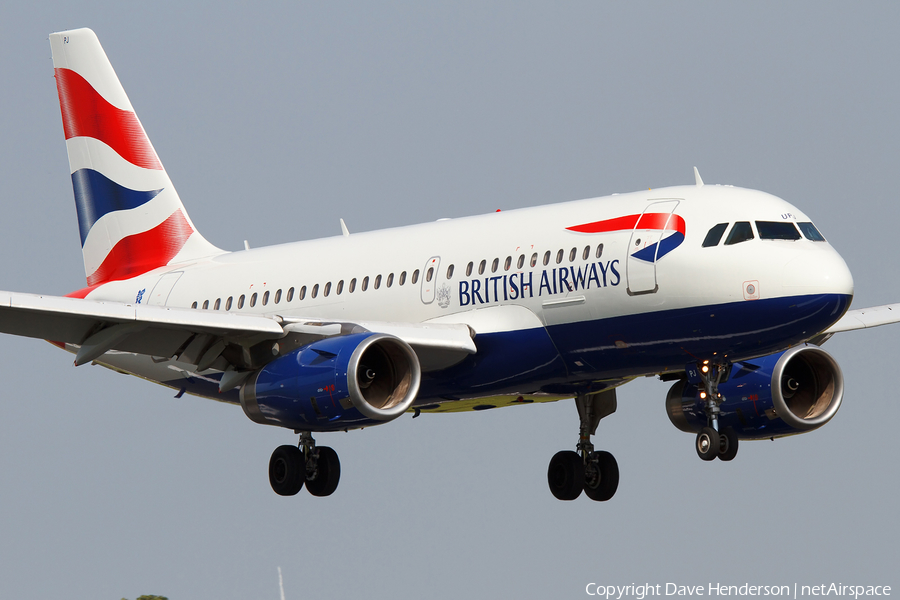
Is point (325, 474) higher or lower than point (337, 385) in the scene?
lower

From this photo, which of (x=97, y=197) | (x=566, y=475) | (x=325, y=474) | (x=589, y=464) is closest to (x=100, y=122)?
(x=97, y=197)

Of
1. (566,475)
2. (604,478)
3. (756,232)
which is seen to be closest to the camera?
(756,232)

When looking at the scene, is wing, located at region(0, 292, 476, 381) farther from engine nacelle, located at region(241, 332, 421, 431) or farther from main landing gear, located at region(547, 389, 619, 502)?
main landing gear, located at region(547, 389, 619, 502)

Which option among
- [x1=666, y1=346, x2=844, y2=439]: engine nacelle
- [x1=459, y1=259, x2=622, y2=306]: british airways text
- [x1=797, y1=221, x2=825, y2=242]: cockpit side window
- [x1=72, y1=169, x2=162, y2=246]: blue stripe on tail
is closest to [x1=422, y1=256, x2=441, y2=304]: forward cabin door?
[x1=459, y1=259, x2=622, y2=306]: british airways text

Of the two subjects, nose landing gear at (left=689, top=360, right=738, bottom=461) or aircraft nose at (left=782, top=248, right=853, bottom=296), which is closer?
aircraft nose at (left=782, top=248, right=853, bottom=296)

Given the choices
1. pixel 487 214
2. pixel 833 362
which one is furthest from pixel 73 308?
pixel 833 362

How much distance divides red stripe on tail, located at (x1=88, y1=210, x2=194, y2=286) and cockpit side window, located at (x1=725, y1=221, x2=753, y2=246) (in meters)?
17.1

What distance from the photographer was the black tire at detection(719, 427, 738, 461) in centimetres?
2862

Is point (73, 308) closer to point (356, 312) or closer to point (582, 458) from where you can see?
point (356, 312)

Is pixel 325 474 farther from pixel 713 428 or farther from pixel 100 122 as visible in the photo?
pixel 100 122

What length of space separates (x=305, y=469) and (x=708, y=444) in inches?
418

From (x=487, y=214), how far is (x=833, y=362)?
27.8ft

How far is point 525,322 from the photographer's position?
29.5 m

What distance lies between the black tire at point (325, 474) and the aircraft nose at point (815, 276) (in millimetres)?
12934
